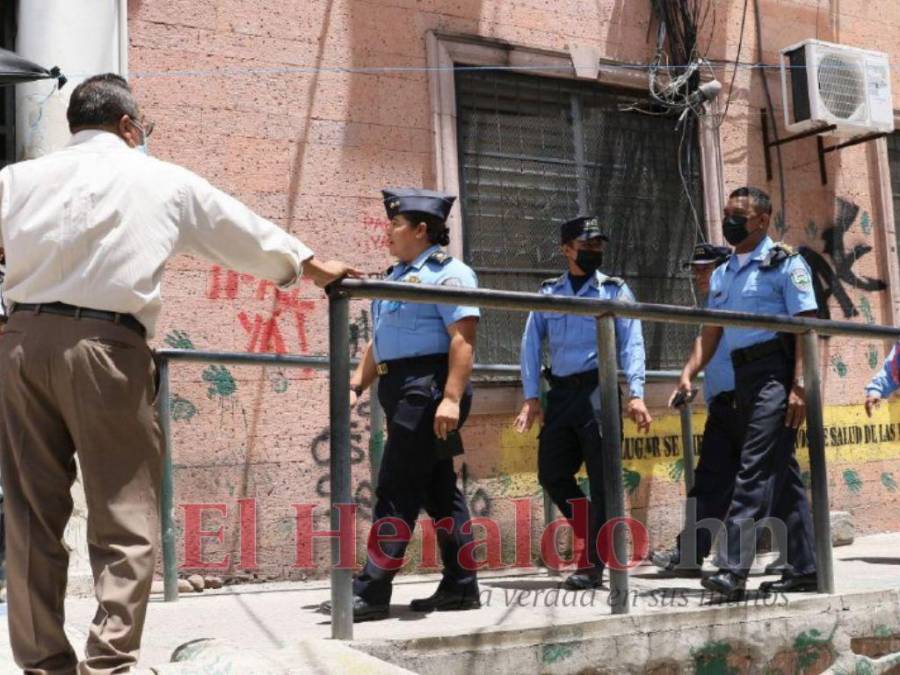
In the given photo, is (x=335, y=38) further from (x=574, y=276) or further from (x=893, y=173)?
(x=893, y=173)

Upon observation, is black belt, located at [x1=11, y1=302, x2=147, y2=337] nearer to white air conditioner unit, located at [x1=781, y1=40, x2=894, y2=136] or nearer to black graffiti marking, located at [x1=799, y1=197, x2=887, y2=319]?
white air conditioner unit, located at [x1=781, y1=40, x2=894, y2=136]

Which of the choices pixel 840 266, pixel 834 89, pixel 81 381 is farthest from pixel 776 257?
pixel 840 266

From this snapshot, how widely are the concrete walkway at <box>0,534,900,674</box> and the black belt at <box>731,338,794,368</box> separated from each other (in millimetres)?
920

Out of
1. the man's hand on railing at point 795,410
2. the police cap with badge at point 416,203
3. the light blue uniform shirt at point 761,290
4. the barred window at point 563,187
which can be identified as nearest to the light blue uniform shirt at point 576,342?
the light blue uniform shirt at point 761,290

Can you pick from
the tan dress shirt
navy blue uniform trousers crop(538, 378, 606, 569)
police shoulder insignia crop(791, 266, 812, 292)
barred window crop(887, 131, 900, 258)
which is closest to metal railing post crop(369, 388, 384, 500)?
navy blue uniform trousers crop(538, 378, 606, 569)

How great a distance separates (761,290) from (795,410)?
0.53 metres

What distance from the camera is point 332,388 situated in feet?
11.5

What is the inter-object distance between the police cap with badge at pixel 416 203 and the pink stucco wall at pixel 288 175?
2.14m

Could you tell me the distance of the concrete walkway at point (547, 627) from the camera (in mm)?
3596

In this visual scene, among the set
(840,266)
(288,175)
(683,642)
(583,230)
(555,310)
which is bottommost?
(683,642)

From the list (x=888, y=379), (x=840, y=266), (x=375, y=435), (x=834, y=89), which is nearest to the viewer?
(x=375, y=435)

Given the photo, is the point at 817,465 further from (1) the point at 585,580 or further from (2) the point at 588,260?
(2) the point at 588,260

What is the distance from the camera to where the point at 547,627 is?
12.4 ft

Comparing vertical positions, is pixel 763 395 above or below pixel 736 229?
below
